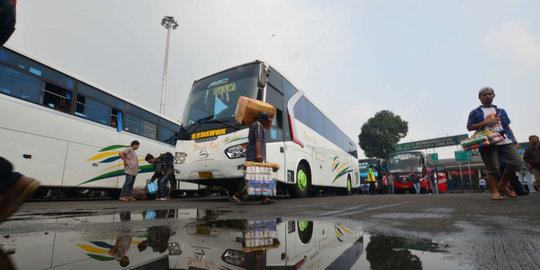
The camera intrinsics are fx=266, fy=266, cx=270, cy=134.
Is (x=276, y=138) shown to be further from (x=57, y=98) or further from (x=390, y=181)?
(x=390, y=181)

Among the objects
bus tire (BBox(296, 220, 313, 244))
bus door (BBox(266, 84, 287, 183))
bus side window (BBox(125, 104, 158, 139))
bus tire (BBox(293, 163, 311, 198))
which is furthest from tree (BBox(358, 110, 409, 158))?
bus tire (BBox(296, 220, 313, 244))

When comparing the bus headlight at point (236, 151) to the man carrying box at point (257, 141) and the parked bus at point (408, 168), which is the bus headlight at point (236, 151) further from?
the parked bus at point (408, 168)

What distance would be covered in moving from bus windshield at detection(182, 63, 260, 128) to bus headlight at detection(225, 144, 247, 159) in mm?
641

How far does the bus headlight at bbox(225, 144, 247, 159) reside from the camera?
5.27m

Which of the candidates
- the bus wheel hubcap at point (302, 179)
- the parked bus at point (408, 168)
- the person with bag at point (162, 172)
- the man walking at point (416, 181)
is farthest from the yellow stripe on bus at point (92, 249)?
the parked bus at point (408, 168)

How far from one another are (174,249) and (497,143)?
15.2 ft

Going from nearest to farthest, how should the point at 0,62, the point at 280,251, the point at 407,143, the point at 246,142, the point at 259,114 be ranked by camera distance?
the point at 280,251
the point at 259,114
the point at 246,142
the point at 0,62
the point at 407,143

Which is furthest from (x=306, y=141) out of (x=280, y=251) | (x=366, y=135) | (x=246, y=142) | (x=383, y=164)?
(x=366, y=135)

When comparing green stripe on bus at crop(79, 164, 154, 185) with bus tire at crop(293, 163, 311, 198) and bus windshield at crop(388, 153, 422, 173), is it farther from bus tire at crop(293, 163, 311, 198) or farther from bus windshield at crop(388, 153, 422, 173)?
bus windshield at crop(388, 153, 422, 173)

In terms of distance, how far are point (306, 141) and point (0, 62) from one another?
23.7 ft

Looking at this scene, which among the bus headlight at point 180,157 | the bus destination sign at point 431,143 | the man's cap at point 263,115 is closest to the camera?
the man's cap at point 263,115

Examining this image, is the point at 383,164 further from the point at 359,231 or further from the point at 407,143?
the point at 407,143

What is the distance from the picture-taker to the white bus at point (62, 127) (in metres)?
5.88

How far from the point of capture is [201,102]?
633cm
